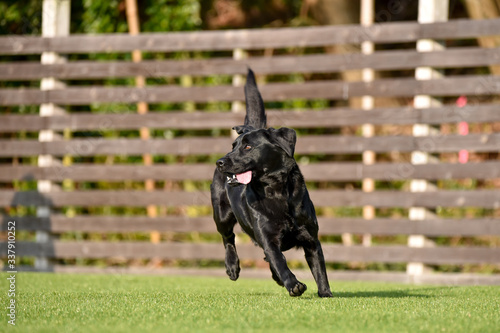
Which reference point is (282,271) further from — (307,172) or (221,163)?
(307,172)

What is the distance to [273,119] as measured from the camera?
7.29 m

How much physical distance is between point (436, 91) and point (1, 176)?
426cm

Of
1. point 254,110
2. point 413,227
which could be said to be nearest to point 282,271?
point 254,110

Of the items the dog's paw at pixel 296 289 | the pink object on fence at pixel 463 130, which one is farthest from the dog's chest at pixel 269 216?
the pink object on fence at pixel 463 130

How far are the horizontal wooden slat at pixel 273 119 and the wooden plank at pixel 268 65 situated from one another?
1.27 ft

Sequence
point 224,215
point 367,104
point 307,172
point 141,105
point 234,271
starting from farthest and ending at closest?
point 141,105 < point 367,104 < point 307,172 < point 224,215 < point 234,271

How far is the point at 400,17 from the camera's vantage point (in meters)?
10.1

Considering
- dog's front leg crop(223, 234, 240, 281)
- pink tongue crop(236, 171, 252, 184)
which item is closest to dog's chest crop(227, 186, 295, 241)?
pink tongue crop(236, 171, 252, 184)

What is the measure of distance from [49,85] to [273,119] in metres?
2.29

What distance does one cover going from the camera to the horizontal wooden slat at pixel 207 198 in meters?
6.56

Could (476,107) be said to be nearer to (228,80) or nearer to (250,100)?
(250,100)

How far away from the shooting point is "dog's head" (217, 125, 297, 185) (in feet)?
13.9

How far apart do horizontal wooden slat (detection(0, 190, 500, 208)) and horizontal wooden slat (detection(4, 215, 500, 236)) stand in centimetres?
14

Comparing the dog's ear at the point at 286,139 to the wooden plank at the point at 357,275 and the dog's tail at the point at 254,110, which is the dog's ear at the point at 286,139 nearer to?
the dog's tail at the point at 254,110
